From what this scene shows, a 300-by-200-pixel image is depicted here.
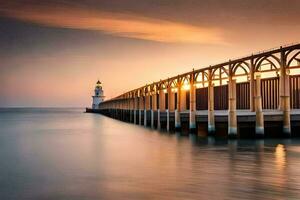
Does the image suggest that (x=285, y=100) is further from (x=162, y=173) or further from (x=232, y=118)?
(x=162, y=173)

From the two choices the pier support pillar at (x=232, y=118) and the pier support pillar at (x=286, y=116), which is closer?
the pier support pillar at (x=286, y=116)

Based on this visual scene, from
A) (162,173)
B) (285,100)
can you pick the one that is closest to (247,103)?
(285,100)

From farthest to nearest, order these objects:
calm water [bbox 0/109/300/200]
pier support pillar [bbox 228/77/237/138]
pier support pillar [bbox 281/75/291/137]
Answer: pier support pillar [bbox 228/77/237/138]
pier support pillar [bbox 281/75/291/137]
calm water [bbox 0/109/300/200]

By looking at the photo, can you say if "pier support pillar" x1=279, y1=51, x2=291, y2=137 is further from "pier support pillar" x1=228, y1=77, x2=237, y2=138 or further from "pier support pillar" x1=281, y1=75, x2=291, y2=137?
"pier support pillar" x1=228, y1=77, x2=237, y2=138

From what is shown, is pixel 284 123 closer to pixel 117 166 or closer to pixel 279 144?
pixel 279 144

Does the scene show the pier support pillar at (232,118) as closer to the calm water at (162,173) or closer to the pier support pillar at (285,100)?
the calm water at (162,173)

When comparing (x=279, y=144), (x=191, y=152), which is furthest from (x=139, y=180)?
(x=279, y=144)

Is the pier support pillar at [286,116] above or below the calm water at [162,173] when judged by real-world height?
above

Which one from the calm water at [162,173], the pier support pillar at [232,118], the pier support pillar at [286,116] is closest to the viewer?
the calm water at [162,173]

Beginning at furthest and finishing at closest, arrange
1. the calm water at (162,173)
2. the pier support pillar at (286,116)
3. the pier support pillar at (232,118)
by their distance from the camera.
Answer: the pier support pillar at (232,118) → the pier support pillar at (286,116) → the calm water at (162,173)

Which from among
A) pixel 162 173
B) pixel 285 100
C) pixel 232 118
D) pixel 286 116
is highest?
pixel 285 100

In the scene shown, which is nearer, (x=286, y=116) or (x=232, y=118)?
(x=286, y=116)

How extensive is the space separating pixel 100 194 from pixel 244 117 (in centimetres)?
2231

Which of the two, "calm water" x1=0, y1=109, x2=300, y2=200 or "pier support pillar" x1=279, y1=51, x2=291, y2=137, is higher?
"pier support pillar" x1=279, y1=51, x2=291, y2=137
